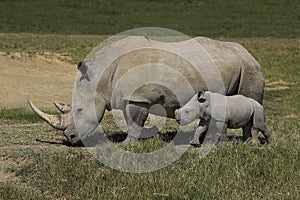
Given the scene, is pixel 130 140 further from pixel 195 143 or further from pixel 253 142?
pixel 253 142

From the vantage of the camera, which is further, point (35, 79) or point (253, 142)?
point (35, 79)

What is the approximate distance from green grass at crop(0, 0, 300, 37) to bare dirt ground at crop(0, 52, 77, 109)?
15.6 m

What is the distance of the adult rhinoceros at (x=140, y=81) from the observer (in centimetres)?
1123

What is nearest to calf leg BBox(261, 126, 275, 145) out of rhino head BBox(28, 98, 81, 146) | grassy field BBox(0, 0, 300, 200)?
grassy field BBox(0, 0, 300, 200)

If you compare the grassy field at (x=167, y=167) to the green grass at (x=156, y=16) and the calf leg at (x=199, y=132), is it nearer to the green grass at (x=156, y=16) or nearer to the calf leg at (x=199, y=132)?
the calf leg at (x=199, y=132)

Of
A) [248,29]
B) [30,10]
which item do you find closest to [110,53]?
[248,29]

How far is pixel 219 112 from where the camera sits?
35.7 feet

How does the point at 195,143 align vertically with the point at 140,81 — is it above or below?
below

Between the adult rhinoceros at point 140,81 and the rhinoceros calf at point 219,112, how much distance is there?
1.86 ft

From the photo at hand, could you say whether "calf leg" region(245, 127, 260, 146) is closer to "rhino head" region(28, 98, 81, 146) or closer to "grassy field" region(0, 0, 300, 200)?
"grassy field" region(0, 0, 300, 200)

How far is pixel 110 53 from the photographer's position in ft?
38.3

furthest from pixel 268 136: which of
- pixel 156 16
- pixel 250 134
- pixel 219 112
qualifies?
pixel 156 16

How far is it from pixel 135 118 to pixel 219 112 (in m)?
1.41

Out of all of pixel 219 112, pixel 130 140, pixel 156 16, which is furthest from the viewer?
pixel 156 16
